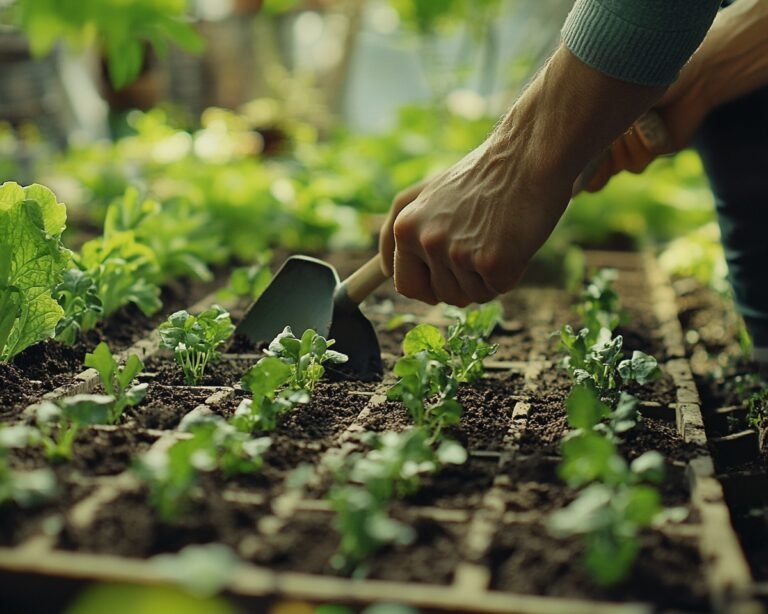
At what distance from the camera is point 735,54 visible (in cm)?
214

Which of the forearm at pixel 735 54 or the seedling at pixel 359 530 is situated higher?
the forearm at pixel 735 54

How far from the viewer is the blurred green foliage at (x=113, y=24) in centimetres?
119

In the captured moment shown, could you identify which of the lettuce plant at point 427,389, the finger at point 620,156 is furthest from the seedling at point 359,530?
the finger at point 620,156

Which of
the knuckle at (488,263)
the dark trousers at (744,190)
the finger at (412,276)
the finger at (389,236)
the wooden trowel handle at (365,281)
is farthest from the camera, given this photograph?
the dark trousers at (744,190)

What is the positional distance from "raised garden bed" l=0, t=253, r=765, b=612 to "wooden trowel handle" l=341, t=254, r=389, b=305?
0.22 m

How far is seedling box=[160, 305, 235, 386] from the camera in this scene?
1.73 m

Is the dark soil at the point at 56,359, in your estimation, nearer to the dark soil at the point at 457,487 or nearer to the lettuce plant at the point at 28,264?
the lettuce plant at the point at 28,264

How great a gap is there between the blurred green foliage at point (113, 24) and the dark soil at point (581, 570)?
78 cm

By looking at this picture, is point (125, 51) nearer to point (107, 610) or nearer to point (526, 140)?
point (526, 140)

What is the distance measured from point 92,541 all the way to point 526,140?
2.72 ft

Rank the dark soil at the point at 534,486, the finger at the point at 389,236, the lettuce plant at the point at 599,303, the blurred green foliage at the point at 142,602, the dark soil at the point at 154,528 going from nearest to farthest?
the blurred green foliage at the point at 142,602, the dark soil at the point at 154,528, the dark soil at the point at 534,486, the finger at the point at 389,236, the lettuce plant at the point at 599,303

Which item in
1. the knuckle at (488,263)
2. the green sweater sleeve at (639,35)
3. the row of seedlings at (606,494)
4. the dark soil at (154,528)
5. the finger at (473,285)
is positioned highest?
the green sweater sleeve at (639,35)

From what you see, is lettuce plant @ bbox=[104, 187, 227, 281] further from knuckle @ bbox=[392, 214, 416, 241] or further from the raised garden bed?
knuckle @ bbox=[392, 214, 416, 241]

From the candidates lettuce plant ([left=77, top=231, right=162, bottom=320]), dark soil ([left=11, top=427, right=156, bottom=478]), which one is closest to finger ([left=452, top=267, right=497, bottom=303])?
dark soil ([left=11, top=427, right=156, bottom=478])
